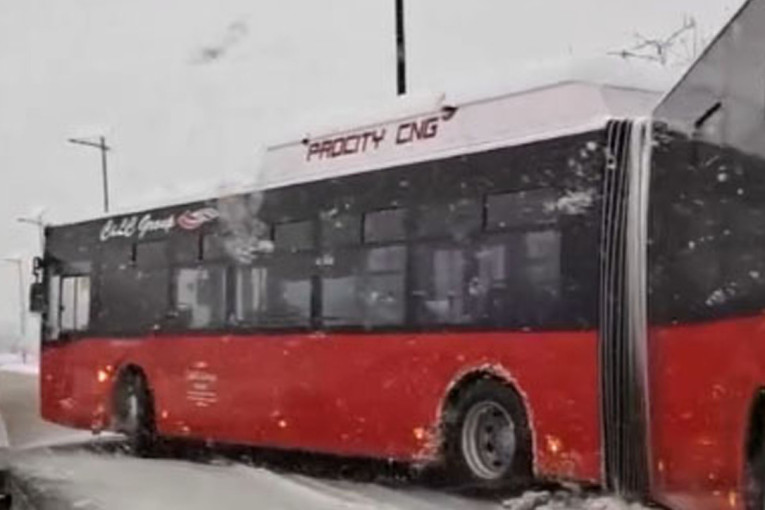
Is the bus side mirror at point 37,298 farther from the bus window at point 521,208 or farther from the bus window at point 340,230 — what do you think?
the bus window at point 521,208

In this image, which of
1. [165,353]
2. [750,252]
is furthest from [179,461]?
[750,252]

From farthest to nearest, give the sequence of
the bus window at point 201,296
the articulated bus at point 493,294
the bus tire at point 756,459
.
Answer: the bus window at point 201,296 → the articulated bus at point 493,294 → the bus tire at point 756,459

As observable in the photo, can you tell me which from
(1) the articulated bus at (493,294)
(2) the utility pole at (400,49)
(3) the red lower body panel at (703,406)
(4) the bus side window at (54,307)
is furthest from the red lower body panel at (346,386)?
(2) the utility pole at (400,49)

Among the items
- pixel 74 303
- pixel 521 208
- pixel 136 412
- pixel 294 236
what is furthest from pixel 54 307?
pixel 521 208

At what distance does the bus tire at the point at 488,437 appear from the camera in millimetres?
10492

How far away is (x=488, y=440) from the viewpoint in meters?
10.9

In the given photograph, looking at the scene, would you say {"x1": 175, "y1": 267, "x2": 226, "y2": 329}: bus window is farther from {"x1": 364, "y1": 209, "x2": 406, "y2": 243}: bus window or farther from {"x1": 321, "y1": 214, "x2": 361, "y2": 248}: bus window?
{"x1": 364, "y1": 209, "x2": 406, "y2": 243}: bus window

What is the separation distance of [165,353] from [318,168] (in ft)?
11.0

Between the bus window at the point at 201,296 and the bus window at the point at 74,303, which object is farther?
the bus window at the point at 74,303

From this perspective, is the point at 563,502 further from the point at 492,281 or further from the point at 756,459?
the point at 756,459

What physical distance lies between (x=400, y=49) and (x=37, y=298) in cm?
748

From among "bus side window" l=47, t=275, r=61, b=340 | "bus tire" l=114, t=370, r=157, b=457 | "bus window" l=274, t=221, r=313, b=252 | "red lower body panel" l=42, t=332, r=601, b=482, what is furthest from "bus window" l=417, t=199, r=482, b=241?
"bus side window" l=47, t=275, r=61, b=340

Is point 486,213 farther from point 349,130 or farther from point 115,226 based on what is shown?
point 115,226

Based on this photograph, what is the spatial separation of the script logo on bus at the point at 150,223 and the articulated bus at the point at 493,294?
29 millimetres
